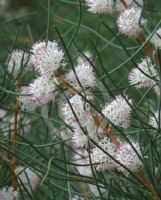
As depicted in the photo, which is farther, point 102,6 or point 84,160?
point 84,160

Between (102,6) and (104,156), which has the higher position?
(102,6)

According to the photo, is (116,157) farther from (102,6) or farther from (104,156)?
(102,6)

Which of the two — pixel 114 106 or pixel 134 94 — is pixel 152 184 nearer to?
pixel 114 106

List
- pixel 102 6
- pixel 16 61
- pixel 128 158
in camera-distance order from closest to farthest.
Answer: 1. pixel 128 158
2. pixel 102 6
3. pixel 16 61

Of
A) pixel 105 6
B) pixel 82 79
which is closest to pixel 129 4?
pixel 105 6

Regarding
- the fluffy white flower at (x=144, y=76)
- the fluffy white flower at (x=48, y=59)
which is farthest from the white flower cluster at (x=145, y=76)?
the fluffy white flower at (x=48, y=59)

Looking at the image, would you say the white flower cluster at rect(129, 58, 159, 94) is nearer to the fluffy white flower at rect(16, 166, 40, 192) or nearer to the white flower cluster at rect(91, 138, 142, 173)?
the white flower cluster at rect(91, 138, 142, 173)

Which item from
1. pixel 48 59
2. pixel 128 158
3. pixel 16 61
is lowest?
pixel 128 158
